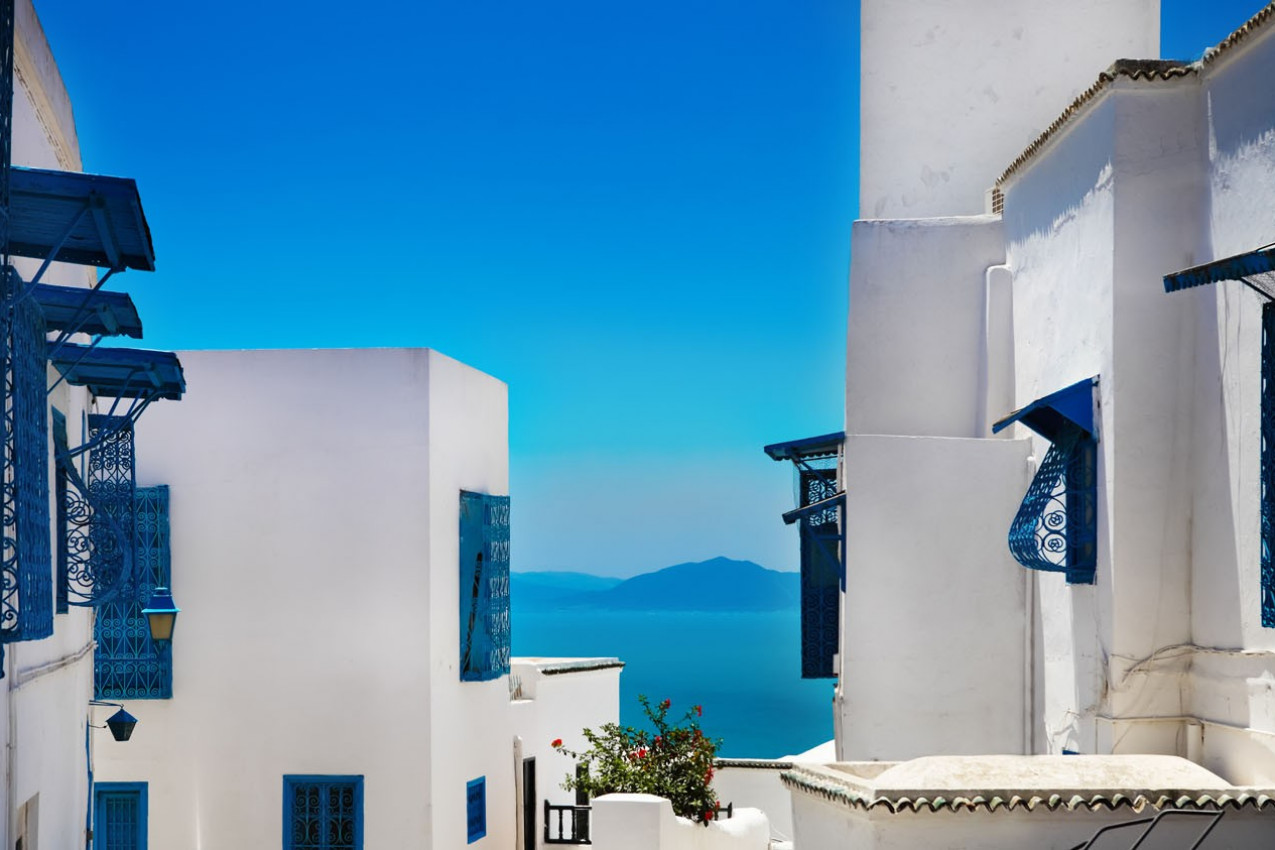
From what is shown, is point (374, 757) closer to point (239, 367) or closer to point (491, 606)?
point (491, 606)

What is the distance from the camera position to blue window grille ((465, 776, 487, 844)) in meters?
16.0

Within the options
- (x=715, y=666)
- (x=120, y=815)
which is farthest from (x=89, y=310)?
(x=715, y=666)

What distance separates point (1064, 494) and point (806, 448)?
4625 mm

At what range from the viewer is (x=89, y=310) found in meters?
8.40

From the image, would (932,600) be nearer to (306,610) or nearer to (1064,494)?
(1064,494)

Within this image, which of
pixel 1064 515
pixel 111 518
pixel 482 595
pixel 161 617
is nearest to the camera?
pixel 111 518

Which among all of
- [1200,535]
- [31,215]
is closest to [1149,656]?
[1200,535]

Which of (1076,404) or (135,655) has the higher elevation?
(1076,404)

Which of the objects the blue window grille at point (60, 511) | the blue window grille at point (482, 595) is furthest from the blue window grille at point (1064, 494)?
the blue window grille at point (482, 595)

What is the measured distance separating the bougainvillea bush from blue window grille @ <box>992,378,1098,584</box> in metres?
4.62

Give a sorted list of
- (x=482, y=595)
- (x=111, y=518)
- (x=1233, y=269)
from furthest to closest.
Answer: (x=482, y=595) < (x=111, y=518) < (x=1233, y=269)

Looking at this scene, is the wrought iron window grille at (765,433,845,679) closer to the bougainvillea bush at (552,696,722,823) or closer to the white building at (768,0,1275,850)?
the white building at (768,0,1275,850)

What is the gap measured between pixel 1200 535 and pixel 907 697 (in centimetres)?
363

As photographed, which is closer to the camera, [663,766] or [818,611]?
[663,766]
